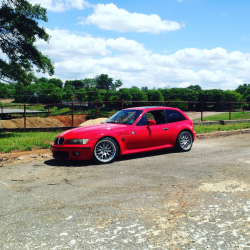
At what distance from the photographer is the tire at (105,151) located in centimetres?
766

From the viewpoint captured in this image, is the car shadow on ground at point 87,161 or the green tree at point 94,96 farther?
the green tree at point 94,96

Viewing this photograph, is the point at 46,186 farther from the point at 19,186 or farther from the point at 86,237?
the point at 86,237

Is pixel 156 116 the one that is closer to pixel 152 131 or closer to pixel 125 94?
pixel 152 131

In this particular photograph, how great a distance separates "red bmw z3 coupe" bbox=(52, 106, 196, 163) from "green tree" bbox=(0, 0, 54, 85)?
36.2ft

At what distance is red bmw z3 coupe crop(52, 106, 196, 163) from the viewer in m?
7.59

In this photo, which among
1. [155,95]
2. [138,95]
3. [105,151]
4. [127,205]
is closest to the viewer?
[127,205]

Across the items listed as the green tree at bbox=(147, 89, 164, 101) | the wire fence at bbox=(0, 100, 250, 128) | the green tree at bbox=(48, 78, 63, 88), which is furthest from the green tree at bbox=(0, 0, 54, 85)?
the green tree at bbox=(48, 78, 63, 88)

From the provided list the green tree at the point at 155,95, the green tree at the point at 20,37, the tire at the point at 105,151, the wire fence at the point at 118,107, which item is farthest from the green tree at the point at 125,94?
the tire at the point at 105,151

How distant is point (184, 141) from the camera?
9.31 metres

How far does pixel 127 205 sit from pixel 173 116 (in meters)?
5.18

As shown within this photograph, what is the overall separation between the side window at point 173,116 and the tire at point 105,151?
83.7 inches

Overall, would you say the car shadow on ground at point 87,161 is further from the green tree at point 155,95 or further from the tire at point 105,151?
the green tree at point 155,95

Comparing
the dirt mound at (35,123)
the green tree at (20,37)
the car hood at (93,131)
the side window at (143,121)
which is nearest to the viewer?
the car hood at (93,131)

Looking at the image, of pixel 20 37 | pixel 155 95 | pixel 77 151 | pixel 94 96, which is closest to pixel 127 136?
pixel 77 151
